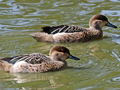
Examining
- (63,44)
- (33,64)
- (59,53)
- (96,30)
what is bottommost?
(63,44)

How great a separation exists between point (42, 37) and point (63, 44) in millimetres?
697

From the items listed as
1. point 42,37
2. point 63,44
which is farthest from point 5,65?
point 63,44

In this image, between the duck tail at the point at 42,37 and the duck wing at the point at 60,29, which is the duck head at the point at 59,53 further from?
the duck wing at the point at 60,29

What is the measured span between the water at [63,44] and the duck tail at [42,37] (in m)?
0.17

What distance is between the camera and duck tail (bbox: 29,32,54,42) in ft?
35.0

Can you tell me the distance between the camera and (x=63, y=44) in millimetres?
10633

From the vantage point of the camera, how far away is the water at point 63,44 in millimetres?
7367

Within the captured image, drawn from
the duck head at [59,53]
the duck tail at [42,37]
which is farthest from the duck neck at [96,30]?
the duck head at [59,53]

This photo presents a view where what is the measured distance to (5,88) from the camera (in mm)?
7113

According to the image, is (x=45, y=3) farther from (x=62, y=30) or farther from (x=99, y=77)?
(x=99, y=77)

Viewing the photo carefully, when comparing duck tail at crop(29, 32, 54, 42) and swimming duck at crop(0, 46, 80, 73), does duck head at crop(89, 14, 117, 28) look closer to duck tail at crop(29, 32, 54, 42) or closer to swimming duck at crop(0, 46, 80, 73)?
duck tail at crop(29, 32, 54, 42)

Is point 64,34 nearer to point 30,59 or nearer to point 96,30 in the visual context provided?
point 96,30

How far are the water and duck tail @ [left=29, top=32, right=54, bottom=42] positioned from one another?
17cm

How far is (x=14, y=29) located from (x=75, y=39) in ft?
7.47
